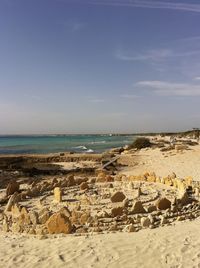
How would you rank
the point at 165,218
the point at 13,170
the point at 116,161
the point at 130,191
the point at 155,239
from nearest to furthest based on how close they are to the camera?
the point at 155,239 < the point at 165,218 < the point at 130,191 < the point at 13,170 < the point at 116,161

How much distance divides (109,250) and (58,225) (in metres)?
1.70

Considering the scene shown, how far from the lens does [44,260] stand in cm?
813

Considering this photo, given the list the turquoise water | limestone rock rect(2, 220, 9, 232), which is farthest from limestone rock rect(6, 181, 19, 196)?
the turquoise water

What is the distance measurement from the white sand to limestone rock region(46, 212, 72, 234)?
33 cm

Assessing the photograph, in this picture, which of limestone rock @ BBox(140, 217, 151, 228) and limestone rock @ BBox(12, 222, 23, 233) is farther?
limestone rock @ BBox(12, 222, 23, 233)

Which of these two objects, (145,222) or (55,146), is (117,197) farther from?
(55,146)

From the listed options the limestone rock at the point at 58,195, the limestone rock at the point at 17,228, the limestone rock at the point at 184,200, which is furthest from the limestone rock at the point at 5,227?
the limestone rock at the point at 184,200

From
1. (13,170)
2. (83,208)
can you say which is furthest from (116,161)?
(83,208)

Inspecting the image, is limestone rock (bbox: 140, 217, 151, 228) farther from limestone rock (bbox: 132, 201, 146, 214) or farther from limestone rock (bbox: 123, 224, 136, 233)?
limestone rock (bbox: 132, 201, 146, 214)

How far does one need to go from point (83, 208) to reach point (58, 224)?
263cm

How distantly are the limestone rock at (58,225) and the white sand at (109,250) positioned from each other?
12.9 inches

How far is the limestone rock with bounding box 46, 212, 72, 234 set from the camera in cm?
975

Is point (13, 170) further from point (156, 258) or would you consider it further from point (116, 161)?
point (156, 258)

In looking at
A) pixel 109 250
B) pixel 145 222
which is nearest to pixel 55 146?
pixel 145 222
